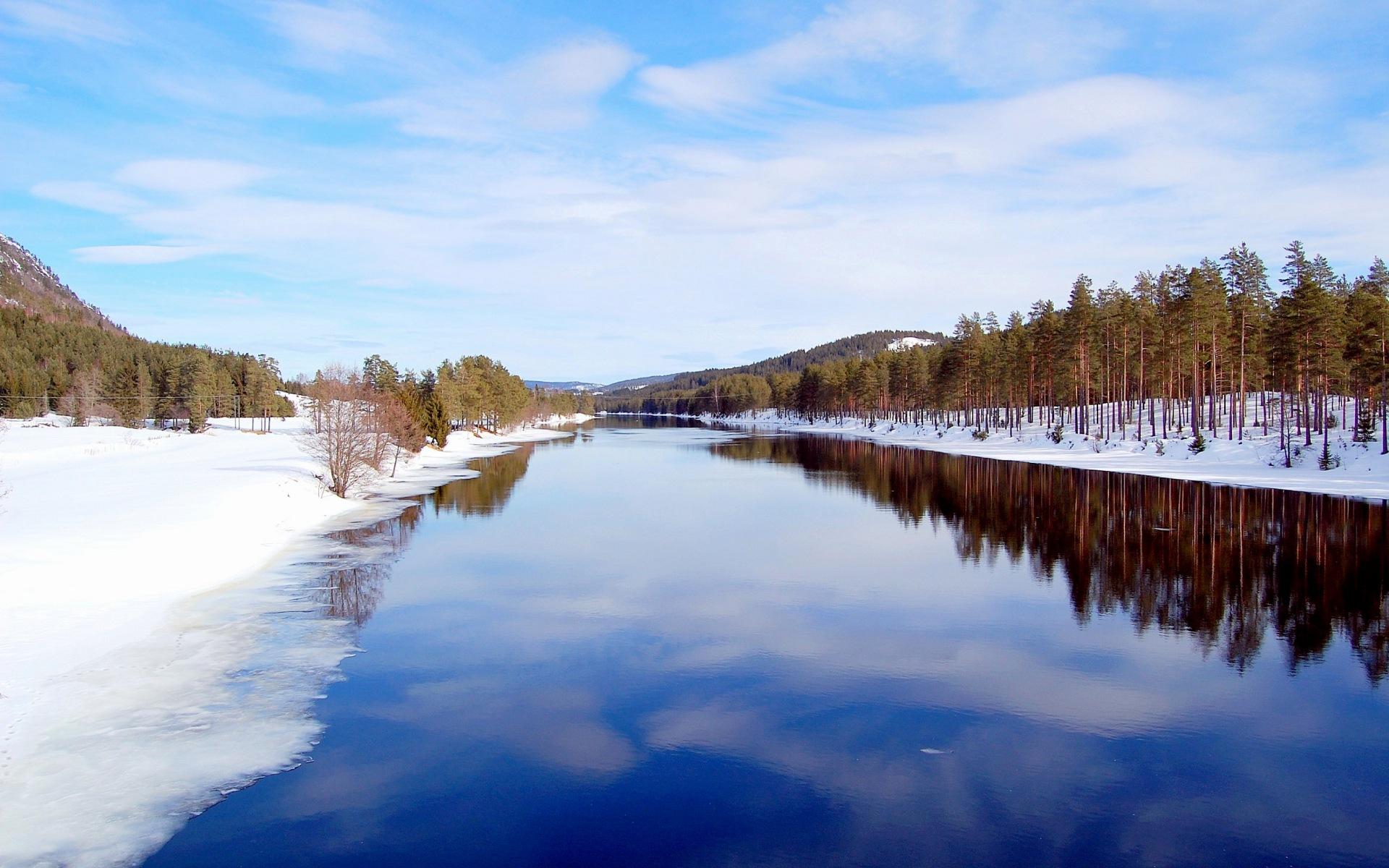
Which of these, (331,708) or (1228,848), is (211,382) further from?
(1228,848)

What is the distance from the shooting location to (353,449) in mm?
33750

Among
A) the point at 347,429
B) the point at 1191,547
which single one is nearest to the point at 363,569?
the point at 347,429

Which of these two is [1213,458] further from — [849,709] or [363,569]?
[363,569]

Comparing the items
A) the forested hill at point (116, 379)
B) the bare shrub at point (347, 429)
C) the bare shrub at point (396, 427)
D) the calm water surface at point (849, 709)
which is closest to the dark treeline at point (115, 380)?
the forested hill at point (116, 379)

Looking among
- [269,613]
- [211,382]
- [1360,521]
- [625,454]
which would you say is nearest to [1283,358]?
[1360,521]

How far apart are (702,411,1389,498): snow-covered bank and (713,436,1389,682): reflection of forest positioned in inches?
125

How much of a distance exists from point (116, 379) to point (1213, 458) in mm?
118719

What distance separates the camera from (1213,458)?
4562cm

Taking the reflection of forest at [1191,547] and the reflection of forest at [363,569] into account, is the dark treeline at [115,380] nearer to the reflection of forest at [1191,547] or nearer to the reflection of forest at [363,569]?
the reflection of forest at [363,569]

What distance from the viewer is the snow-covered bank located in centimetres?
3650

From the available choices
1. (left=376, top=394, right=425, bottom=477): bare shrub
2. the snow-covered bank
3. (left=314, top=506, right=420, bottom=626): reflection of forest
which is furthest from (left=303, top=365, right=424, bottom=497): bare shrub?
the snow-covered bank

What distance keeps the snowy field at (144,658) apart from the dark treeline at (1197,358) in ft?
151

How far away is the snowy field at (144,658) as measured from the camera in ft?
25.7

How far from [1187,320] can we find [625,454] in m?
41.0
